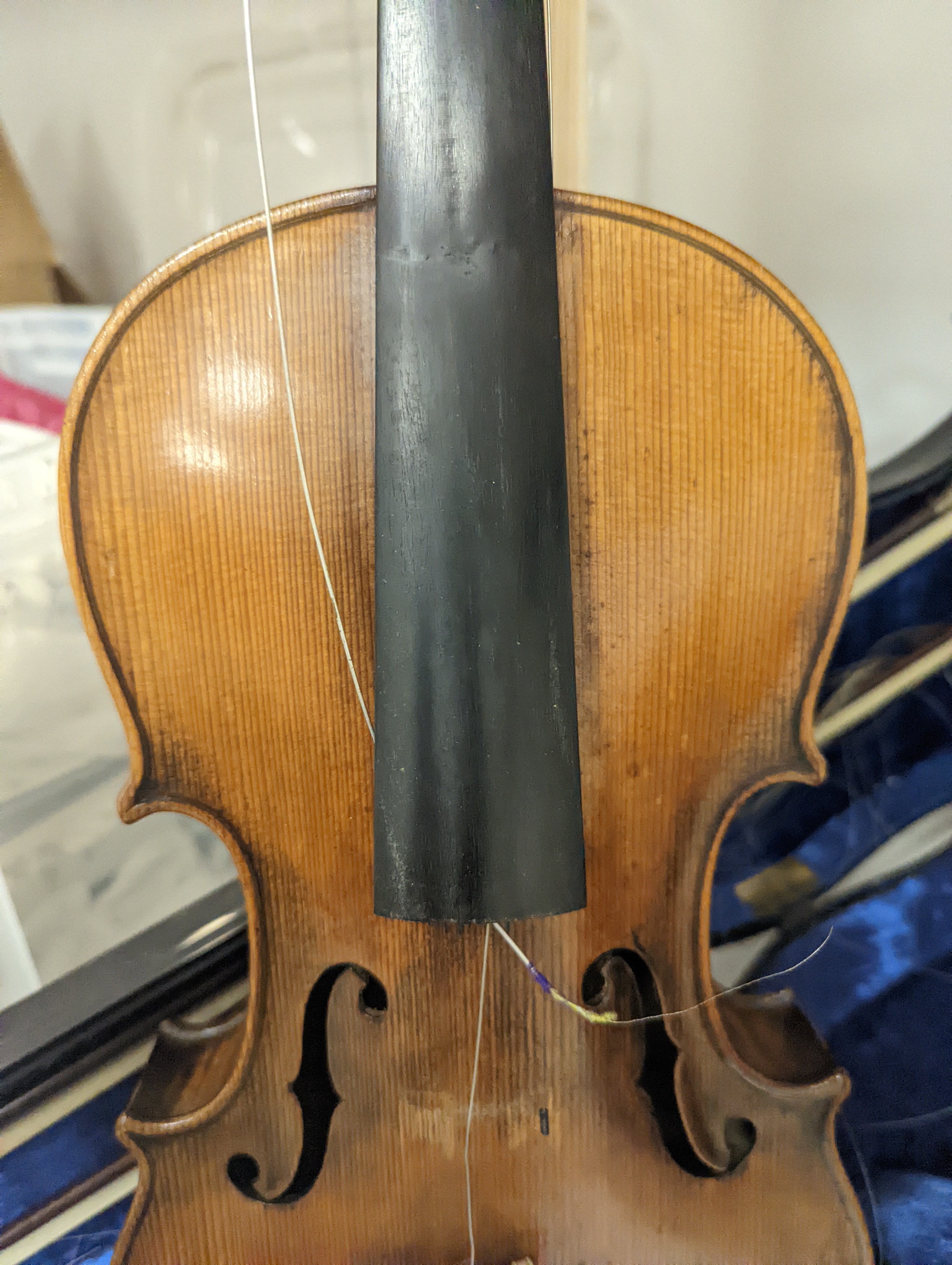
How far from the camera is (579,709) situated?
64 centimetres

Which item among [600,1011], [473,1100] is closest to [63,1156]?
[473,1100]

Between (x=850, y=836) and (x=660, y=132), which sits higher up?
(x=660, y=132)

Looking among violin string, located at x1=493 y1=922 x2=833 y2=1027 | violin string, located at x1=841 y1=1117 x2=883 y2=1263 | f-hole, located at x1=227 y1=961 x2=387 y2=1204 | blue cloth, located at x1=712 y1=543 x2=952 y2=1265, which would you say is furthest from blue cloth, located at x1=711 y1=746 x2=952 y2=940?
f-hole, located at x1=227 y1=961 x2=387 y2=1204

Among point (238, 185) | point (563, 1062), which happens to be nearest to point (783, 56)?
point (238, 185)

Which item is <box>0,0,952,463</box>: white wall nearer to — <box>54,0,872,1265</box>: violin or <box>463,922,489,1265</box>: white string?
<box>54,0,872,1265</box>: violin

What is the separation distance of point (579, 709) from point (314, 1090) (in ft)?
1.18

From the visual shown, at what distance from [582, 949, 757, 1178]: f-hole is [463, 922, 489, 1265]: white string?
0.08 m

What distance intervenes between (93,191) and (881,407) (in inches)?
35.4

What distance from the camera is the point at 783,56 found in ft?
3.24

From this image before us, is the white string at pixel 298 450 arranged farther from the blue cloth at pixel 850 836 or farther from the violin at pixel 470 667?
the blue cloth at pixel 850 836

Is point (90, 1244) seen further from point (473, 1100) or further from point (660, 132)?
point (660, 132)

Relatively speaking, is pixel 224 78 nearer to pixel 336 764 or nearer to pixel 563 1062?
pixel 336 764

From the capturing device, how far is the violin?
510 mm

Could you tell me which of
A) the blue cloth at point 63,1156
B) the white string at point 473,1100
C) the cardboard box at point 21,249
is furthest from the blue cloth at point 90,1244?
the cardboard box at point 21,249
